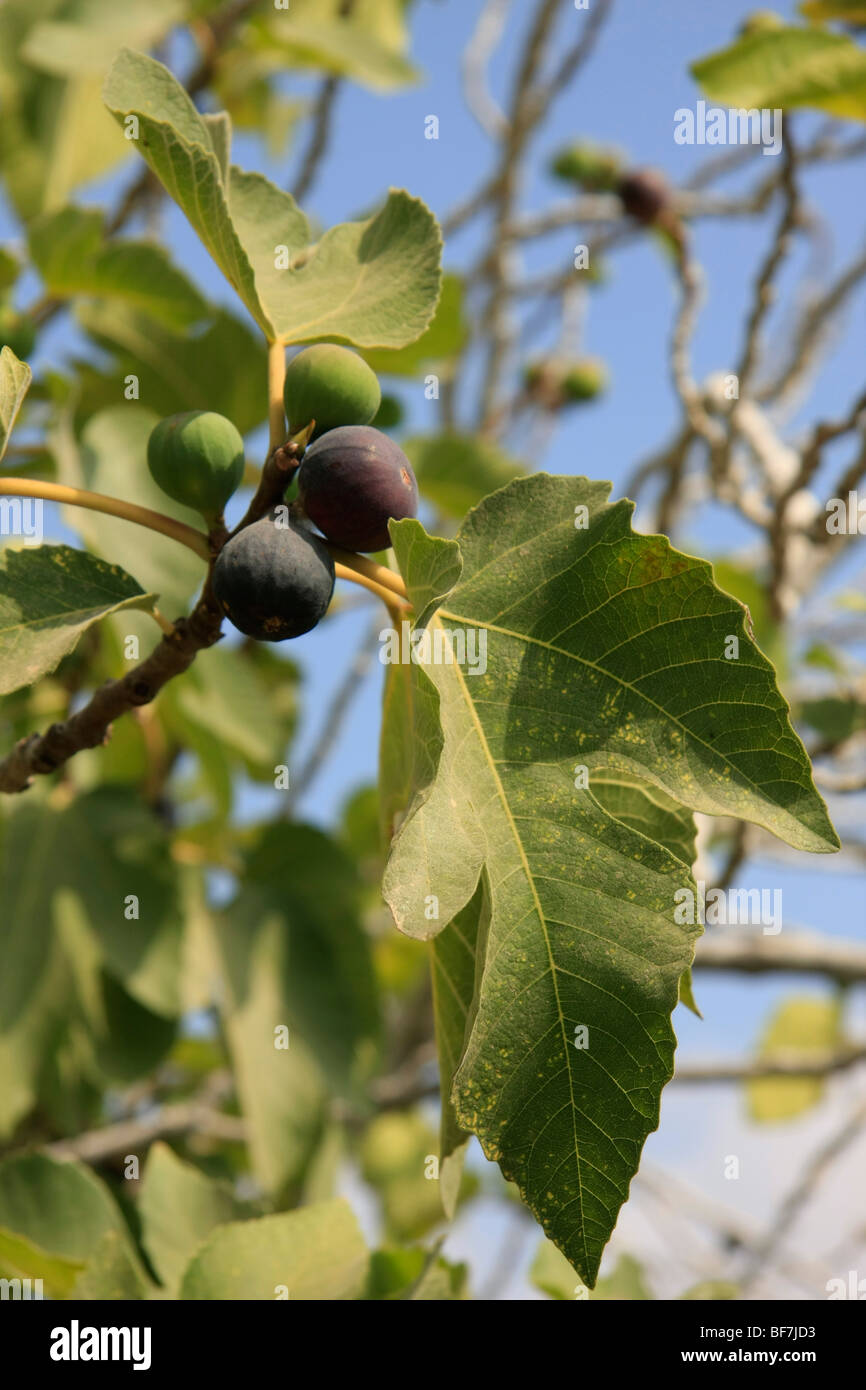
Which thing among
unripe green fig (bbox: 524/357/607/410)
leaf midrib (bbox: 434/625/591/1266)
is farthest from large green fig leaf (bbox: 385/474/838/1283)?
unripe green fig (bbox: 524/357/607/410)

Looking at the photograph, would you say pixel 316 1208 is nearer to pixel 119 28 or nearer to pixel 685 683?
pixel 685 683

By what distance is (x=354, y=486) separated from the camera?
106cm

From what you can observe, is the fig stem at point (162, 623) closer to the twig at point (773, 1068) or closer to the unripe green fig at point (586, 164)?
the twig at point (773, 1068)

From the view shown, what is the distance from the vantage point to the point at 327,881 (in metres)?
2.55

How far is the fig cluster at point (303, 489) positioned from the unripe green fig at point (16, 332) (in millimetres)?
1002

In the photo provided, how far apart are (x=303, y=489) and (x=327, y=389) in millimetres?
110

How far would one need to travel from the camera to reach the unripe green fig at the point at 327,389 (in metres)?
1.13

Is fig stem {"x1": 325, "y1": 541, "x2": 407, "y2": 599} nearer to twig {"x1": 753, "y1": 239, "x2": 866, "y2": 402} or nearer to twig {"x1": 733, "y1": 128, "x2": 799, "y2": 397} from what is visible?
twig {"x1": 733, "y1": 128, "x2": 799, "y2": 397}

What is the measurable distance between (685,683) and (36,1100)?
6.01 feet

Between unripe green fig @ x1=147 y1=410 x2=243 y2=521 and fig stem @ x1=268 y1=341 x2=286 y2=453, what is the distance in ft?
0.12

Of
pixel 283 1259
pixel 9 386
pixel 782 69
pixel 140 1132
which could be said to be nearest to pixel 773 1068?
pixel 140 1132

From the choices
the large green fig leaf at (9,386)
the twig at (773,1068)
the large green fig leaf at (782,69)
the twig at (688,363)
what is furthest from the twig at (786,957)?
the large green fig leaf at (9,386)

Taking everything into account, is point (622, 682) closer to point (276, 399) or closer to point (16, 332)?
point (276, 399)

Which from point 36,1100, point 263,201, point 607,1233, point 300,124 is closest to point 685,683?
point 607,1233
